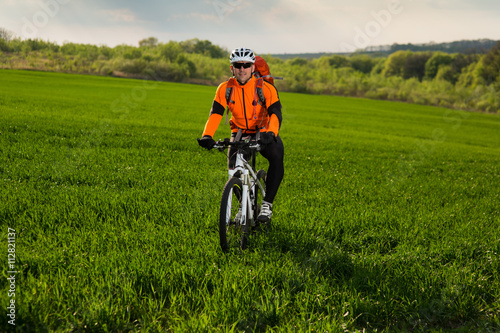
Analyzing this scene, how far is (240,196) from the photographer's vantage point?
4.95m

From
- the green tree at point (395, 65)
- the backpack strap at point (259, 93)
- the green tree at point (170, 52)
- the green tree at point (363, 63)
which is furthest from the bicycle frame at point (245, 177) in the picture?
the green tree at point (363, 63)

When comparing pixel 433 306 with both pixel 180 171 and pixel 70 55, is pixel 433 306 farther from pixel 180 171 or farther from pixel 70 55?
pixel 70 55

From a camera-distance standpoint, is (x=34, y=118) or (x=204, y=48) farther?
(x=204, y=48)

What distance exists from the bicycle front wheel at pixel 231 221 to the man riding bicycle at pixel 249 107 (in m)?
0.32

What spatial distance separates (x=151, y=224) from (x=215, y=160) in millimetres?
5752

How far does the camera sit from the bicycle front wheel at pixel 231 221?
4250mm

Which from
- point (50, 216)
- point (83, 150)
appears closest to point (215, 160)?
point (83, 150)

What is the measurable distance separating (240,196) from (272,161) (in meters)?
0.71

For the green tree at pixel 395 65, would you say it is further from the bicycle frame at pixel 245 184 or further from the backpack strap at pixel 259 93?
the bicycle frame at pixel 245 184

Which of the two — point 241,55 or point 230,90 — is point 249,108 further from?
point 241,55

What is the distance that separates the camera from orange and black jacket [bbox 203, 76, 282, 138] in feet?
15.7

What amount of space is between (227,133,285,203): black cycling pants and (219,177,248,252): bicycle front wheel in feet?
1.50

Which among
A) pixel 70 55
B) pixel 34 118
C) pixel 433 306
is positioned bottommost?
pixel 433 306

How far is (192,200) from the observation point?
6641 millimetres
